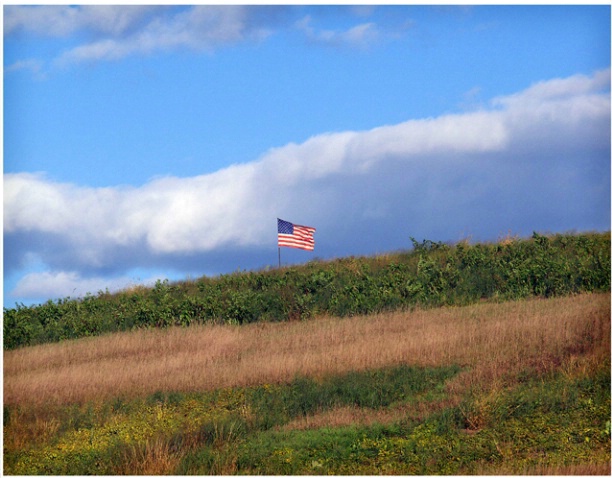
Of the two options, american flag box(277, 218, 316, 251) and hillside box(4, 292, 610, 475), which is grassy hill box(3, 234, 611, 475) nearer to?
hillside box(4, 292, 610, 475)

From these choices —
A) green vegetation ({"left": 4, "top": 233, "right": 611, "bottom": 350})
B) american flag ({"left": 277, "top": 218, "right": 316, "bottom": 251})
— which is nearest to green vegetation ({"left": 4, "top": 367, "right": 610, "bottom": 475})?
green vegetation ({"left": 4, "top": 233, "right": 611, "bottom": 350})

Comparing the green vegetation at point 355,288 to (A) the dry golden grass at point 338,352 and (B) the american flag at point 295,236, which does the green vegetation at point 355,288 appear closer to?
(B) the american flag at point 295,236

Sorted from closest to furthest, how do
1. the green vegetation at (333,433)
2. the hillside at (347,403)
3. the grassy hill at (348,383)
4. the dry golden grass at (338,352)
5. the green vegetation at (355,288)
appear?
the green vegetation at (333,433)
the hillside at (347,403)
the grassy hill at (348,383)
the dry golden grass at (338,352)
the green vegetation at (355,288)

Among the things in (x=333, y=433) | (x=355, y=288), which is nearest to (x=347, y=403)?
(x=333, y=433)

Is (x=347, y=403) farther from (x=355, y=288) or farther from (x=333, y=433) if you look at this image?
(x=355, y=288)

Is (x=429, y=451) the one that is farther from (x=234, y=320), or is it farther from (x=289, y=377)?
(x=234, y=320)

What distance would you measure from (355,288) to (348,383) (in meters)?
15.4

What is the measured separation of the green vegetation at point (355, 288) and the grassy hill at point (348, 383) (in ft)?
0.44

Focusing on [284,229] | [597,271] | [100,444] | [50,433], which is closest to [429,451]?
[100,444]

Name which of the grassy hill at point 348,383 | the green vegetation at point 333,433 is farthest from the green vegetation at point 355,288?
the green vegetation at point 333,433

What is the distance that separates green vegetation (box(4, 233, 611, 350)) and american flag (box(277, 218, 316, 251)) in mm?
1496

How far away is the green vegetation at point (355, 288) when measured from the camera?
99.4 feet

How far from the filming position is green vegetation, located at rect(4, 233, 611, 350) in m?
30.3

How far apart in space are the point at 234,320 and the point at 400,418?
17995 millimetres
